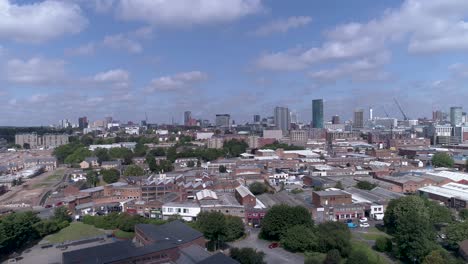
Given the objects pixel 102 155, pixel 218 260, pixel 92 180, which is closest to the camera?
pixel 218 260

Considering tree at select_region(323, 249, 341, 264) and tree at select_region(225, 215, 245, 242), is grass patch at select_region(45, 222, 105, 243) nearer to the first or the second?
tree at select_region(225, 215, 245, 242)

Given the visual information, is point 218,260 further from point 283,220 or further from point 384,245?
point 384,245

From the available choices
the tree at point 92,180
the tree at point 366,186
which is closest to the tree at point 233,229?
the tree at point 366,186

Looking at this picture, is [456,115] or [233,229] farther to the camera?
[456,115]

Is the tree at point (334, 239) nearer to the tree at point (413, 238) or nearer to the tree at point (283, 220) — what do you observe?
the tree at point (283, 220)

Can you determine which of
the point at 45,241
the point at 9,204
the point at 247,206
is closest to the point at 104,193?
the point at 9,204

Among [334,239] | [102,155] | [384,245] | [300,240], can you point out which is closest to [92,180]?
[102,155]
